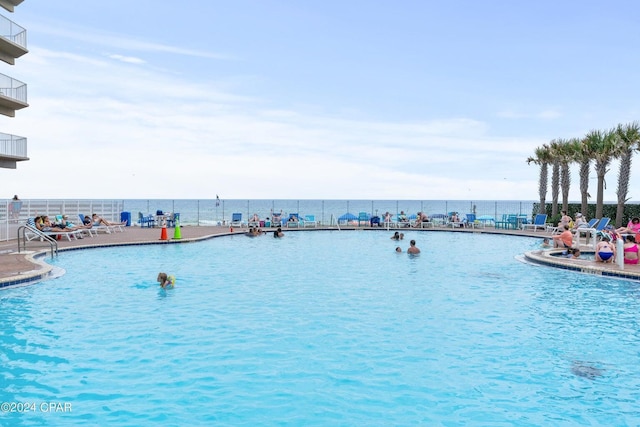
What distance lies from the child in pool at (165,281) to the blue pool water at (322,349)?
187 mm

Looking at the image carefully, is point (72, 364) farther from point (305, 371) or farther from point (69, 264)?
point (69, 264)

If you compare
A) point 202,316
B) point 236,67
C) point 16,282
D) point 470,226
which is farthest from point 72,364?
point 470,226

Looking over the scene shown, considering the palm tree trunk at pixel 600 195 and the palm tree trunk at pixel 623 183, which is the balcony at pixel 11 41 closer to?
the palm tree trunk at pixel 600 195

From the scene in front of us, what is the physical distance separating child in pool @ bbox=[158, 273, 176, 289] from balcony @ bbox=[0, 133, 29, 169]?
696 inches

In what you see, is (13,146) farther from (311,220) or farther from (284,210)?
(284,210)

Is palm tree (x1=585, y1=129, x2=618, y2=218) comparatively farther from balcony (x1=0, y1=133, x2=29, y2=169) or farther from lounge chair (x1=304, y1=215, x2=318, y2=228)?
balcony (x1=0, y1=133, x2=29, y2=169)

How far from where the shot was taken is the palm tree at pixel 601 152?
2697 centimetres

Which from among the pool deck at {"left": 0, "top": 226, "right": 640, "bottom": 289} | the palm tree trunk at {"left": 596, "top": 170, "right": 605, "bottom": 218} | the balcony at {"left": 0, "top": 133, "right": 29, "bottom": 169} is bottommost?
the pool deck at {"left": 0, "top": 226, "right": 640, "bottom": 289}

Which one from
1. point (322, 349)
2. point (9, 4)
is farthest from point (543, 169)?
point (9, 4)

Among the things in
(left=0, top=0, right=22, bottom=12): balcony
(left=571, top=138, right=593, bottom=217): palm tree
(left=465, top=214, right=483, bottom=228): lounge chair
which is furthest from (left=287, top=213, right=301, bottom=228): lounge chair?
(left=0, top=0, right=22, bottom=12): balcony

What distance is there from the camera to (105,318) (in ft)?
28.4

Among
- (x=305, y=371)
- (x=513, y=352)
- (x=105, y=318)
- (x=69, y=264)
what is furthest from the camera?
(x=69, y=264)

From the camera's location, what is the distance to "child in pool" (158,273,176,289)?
11.1 m

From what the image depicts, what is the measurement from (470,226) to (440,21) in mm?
13541
